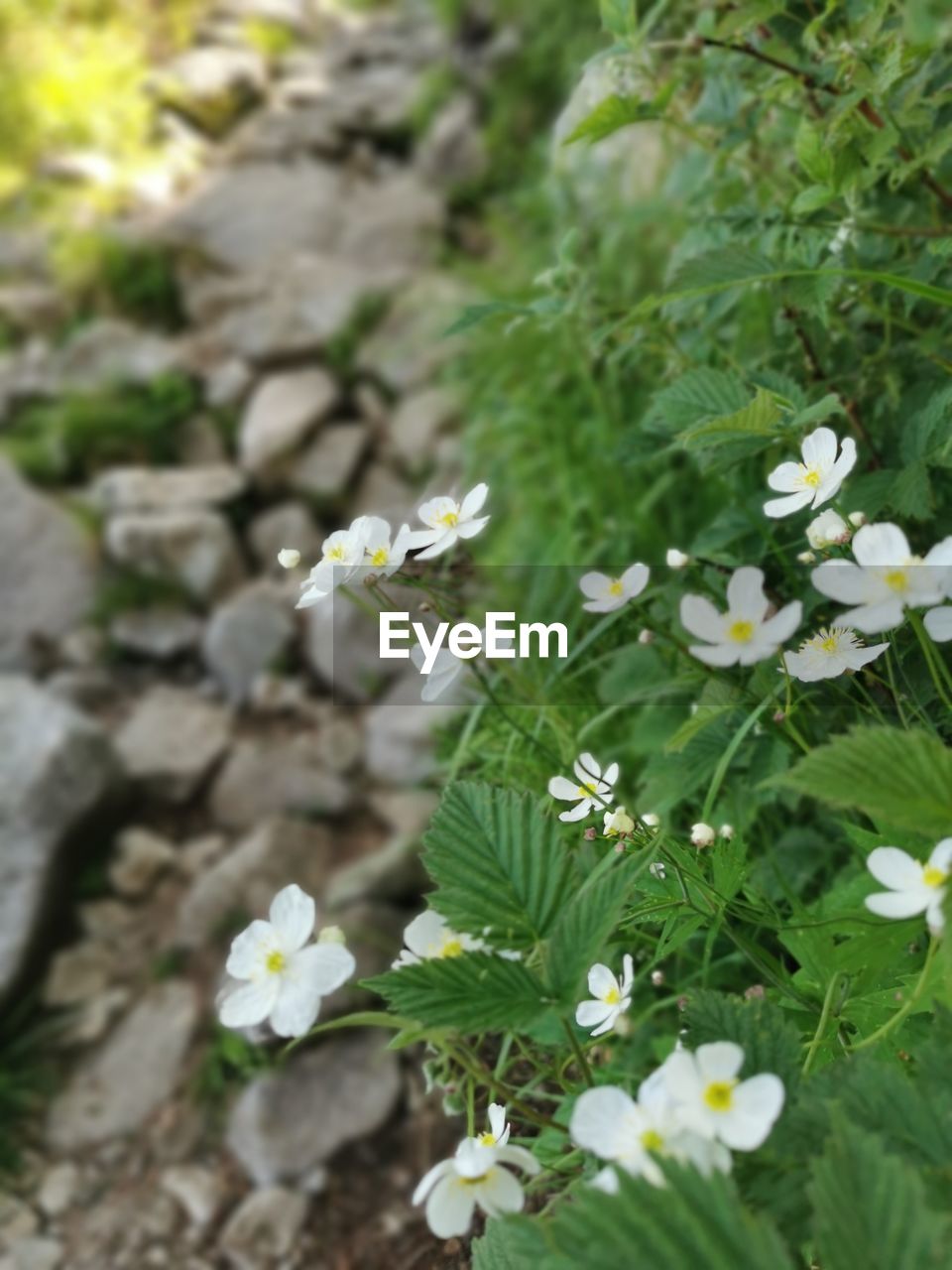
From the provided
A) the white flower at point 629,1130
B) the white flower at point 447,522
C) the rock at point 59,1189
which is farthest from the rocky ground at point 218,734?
the white flower at point 447,522

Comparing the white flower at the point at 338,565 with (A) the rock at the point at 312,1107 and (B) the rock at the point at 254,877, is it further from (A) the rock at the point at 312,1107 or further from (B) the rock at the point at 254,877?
(B) the rock at the point at 254,877

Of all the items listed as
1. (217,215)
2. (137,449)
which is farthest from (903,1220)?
(217,215)

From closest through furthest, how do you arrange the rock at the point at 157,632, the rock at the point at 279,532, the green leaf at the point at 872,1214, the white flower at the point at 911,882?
the green leaf at the point at 872,1214
the white flower at the point at 911,882
the rock at the point at 157,632
the rock at the point at 279,532

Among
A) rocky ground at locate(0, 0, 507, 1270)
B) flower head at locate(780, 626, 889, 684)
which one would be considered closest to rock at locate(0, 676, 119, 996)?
rocky ground at locate(0, 0, 507, 1270)

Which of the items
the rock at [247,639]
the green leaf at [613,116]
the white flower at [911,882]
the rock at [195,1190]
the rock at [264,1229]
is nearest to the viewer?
the white flower at [911,882]

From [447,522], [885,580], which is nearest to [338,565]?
[447,522]
